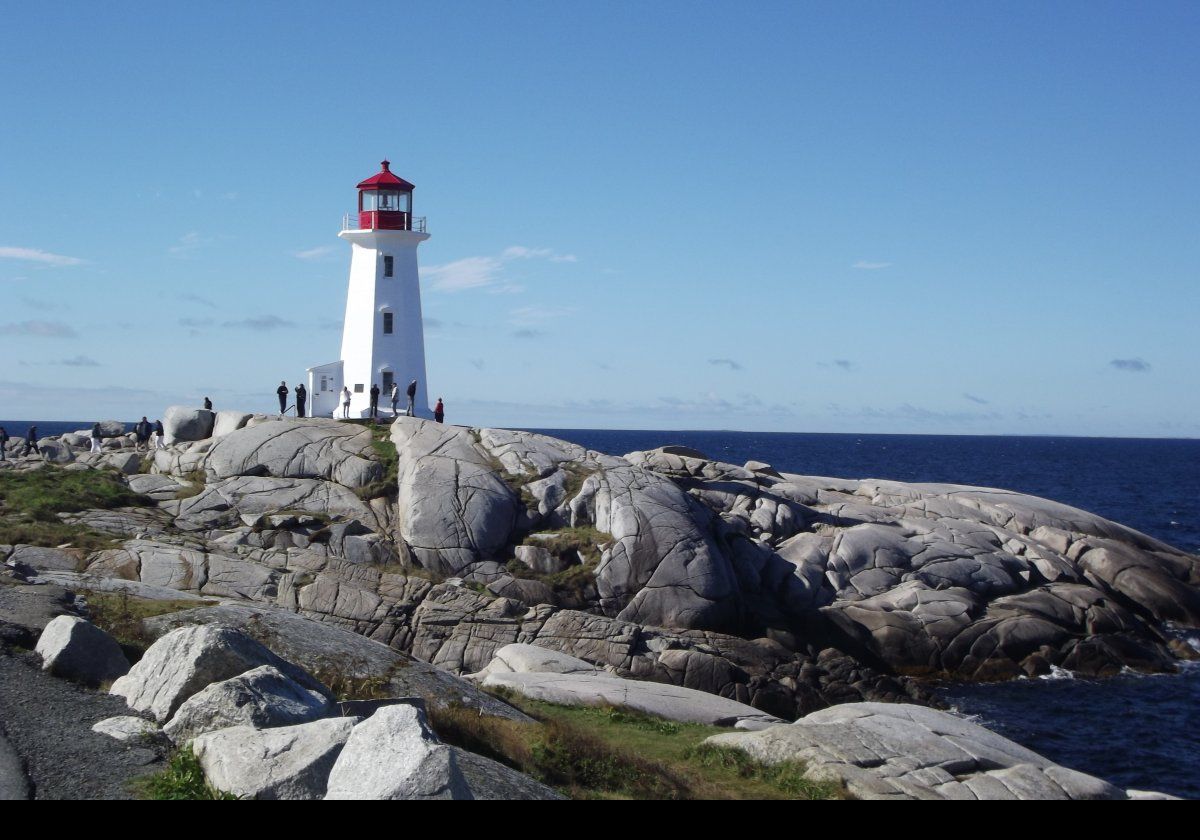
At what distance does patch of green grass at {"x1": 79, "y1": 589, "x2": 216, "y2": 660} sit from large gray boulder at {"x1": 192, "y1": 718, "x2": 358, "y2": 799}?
613 cm

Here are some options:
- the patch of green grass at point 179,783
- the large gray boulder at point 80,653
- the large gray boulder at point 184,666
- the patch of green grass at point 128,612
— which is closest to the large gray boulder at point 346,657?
the patch of green grass at point 128,612

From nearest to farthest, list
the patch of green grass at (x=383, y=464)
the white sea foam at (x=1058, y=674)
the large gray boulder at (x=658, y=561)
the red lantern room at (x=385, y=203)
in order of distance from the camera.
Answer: the large gray boulder at (x=658, y=561) → the white sea foam at (x=1058, y=674) → the patch of green grass at (x=383, y=464) → the red lantern room at (x=385, y=203)

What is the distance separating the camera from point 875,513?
44.6m

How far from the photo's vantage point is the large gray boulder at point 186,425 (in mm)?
44188

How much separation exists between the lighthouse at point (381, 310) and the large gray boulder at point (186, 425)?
586 cm

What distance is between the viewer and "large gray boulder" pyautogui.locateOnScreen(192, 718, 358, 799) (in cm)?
1077

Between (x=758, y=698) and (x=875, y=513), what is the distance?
57.2 feet

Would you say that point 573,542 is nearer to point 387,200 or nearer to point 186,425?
point 186,425

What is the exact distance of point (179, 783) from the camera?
11211 millimetres

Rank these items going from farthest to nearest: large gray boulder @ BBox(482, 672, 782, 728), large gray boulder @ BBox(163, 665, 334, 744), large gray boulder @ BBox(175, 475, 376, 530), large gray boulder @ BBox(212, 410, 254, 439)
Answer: large gray boulder @ BBox(212, 410, 254, 439) → large gray boulder @ BBox(175, 475, 376, 530) → large gray boulder @ BBox(482, 672, 782, 728) → large gray boulder @ BBox(163, 665, 334, 744)

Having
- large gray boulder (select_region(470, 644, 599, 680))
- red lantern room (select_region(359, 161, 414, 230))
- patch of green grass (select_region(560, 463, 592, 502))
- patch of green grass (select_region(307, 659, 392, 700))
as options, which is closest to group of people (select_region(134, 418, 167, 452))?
red lantern room (select_region(359, 161, 414, 230))

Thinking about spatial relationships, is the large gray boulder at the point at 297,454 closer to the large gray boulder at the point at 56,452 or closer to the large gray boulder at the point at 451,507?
the large gray boulder at the point at 451,507

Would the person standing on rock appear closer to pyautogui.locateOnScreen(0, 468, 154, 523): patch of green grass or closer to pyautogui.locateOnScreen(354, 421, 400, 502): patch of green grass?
pyautogui.locateOnScreen(0, 468, 154, 523): patch of green grass

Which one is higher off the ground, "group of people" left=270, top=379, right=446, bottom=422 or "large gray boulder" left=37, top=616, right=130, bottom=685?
"group of people" left=270, top=379, right=446, bottom=422
